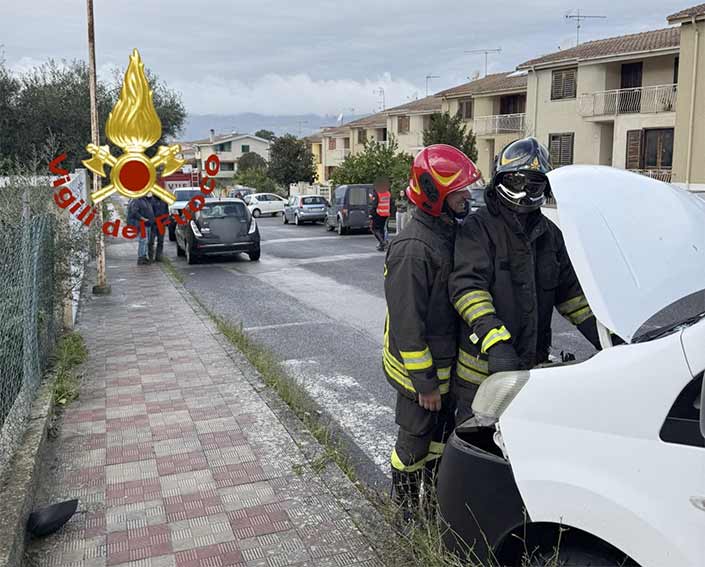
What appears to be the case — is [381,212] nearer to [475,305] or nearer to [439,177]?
[439,177]

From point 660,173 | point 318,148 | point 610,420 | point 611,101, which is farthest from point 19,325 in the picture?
point 318,148

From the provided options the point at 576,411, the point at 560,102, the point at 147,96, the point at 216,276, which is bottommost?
the point at 216,276

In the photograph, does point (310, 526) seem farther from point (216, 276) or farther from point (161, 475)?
point (216, 276)

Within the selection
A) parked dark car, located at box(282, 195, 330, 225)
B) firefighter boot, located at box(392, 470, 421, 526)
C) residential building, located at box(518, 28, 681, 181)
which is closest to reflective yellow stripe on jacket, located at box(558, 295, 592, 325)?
firefighter boot, located at box(392, 470, 421, 526)

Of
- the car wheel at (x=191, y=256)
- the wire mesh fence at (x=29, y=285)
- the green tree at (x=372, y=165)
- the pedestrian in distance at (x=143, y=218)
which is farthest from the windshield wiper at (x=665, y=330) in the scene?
the green tree at (x=372, y=165)

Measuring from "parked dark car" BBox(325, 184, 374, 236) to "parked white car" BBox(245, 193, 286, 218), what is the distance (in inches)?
616

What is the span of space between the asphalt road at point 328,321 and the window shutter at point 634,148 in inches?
589

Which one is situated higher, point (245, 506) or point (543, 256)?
point (543, 256)

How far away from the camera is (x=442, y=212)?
3.46 meters

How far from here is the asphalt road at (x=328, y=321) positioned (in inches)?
232

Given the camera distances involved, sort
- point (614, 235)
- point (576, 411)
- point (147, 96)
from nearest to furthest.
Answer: point (576, 411)
point (614, 235)
point (147, 96)

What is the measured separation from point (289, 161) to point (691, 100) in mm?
36401

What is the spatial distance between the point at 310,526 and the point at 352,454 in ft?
4.38

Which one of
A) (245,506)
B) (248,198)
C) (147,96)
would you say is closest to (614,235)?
(245,506)
